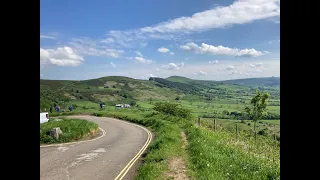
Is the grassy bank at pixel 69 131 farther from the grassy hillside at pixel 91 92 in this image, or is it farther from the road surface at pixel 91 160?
the grassy hillside at pixel 91 92

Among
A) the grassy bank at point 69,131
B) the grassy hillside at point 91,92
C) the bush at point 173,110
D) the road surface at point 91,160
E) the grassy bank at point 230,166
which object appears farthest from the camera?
the grassy hillside at point 91,92

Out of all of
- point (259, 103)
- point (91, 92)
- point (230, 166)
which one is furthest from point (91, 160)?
point (91, 92)

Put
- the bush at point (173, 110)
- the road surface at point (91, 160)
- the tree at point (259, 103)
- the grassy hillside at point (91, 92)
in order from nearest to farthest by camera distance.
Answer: the road surface at point (91, 160) < the tree at point (259, 103) < the bush at point (173, 110) < the grassy hillside at point (91, 92)

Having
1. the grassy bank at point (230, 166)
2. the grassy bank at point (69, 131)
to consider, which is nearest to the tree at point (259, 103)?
the grassy bank at point (69, 131)

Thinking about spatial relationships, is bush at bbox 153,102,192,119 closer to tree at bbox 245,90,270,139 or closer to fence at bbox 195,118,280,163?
tree at bbox 245,90,270,139

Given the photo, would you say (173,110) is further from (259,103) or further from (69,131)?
(69,131)

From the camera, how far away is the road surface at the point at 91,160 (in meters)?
11.6

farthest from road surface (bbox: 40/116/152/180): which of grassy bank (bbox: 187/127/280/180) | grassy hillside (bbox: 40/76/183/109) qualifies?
grassy hillside (bbox: 40/76/183/109)

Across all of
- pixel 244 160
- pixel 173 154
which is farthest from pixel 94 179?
pixel 244 160

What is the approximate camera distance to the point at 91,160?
14.5 metres
